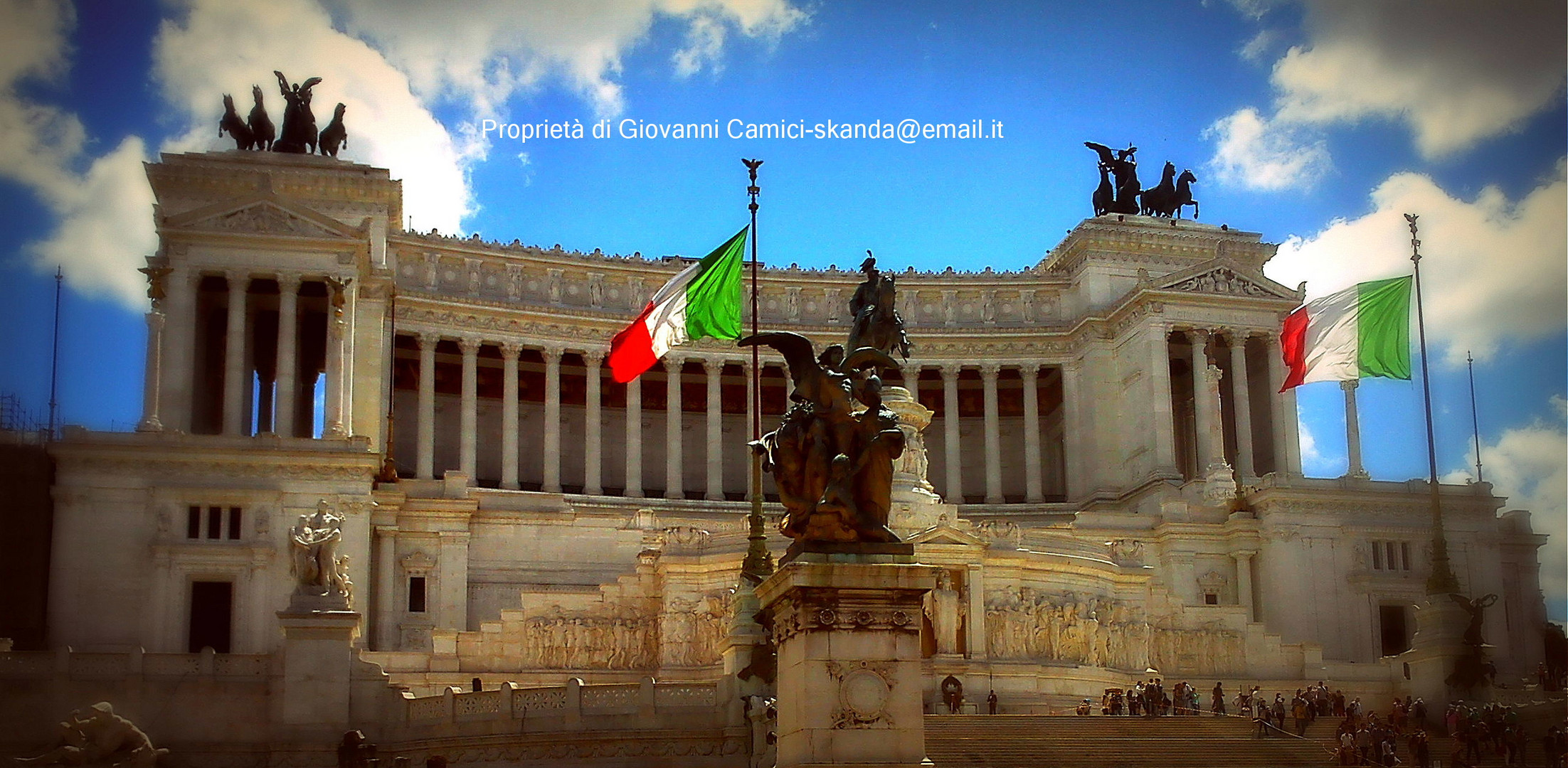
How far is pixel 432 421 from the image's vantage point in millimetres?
85625

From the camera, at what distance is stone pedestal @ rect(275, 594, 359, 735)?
4500 centimetres

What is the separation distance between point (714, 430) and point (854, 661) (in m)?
65.6

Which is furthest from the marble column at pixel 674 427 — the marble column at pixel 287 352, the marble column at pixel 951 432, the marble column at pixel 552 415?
the marble column at pixel 287 352

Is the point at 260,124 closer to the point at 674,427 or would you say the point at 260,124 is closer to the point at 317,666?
the point at 674,427

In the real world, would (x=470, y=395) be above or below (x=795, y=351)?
above

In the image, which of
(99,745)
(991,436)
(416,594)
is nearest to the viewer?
(99,745)

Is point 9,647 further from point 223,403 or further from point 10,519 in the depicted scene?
point 223,403

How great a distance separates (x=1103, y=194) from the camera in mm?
96562

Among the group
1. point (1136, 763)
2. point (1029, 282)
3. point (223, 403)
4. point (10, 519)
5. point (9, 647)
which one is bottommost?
point (1136, 763)

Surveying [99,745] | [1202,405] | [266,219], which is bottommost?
[99,745]

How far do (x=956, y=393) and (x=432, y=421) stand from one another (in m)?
27.2

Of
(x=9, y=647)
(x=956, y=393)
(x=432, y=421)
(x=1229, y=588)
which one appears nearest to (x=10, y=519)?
(x=9, y=647)

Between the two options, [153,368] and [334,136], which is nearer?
[153,368]

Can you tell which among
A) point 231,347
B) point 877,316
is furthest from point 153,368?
point 877,316
